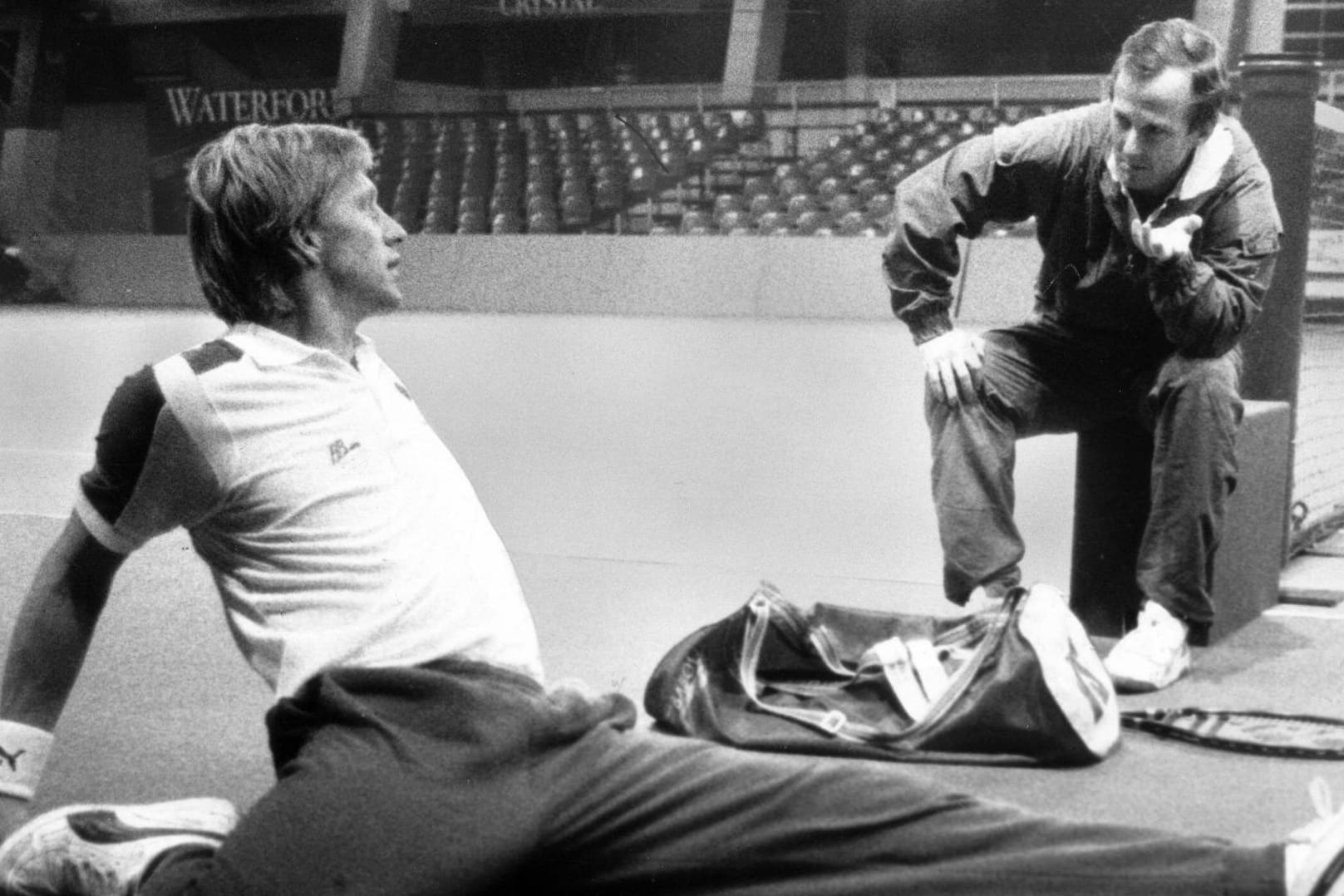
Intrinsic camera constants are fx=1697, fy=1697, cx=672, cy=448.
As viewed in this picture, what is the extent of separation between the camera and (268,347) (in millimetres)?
2039

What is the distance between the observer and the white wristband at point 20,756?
6.70 ft

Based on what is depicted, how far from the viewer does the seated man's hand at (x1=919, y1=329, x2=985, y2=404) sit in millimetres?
3570

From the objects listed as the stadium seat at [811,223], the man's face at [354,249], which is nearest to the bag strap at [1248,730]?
the man's face at [354,249]

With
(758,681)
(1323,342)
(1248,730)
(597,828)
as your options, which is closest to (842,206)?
(1323,342)

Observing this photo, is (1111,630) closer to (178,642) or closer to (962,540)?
(962,540)

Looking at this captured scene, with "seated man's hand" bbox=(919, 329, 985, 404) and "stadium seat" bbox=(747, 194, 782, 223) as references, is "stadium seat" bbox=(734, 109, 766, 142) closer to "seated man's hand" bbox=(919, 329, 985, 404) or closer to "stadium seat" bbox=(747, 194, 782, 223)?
"stadium seat" bbox=(747, 194, 782, 223)

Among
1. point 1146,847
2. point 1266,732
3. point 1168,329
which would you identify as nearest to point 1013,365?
point 1168,329

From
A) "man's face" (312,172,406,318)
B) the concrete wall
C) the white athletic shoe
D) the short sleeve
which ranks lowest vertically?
the concrete wall

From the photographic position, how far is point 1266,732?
2.87m

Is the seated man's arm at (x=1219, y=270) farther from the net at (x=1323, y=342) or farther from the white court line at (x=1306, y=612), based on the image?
the net at (x=1323, y=342)

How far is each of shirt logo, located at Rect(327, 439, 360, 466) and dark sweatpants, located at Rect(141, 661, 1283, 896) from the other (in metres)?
0.27

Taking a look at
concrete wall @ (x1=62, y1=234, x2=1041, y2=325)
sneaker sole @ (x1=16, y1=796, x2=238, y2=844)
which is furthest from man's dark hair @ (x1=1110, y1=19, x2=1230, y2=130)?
concrete wall @ (x1=62, y1=234, x2=1041, y2=325)

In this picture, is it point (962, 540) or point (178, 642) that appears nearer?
point (962, 540)

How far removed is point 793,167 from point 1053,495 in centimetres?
1047
